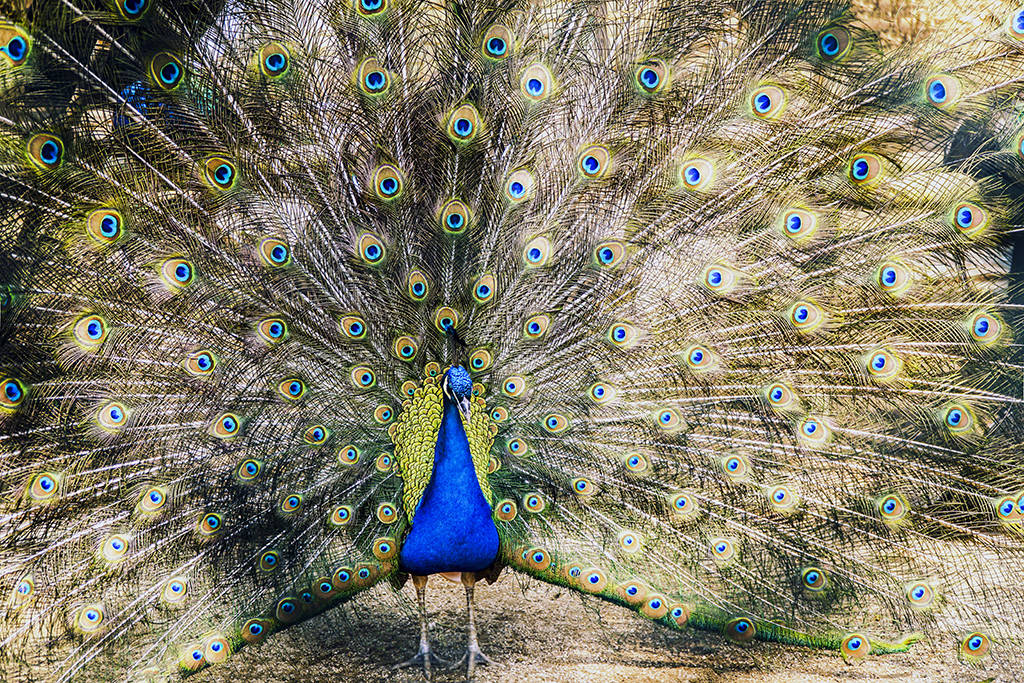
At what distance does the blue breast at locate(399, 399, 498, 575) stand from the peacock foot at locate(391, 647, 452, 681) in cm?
62

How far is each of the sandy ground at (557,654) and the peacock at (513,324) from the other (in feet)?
0.77

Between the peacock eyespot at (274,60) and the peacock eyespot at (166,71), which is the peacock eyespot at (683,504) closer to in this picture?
the peacock eyespot at (274,60)

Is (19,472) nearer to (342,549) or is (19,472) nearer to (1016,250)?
(342,549)

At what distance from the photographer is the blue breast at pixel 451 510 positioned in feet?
8.69

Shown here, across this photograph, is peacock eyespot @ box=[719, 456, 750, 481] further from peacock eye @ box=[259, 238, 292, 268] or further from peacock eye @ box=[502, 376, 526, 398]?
peacock eye @ box=[259, 238, 292, 268]

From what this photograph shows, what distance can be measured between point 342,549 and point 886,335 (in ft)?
6.94

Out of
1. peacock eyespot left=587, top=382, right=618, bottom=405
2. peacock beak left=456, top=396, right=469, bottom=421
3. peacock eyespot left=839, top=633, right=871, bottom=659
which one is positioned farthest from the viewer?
peacock eyespot left=587, top=382, right=618, bottom=405

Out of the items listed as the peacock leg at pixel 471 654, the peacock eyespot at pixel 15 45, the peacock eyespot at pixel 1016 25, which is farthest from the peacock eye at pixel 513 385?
the peacock eyespot at pixel 1016 25

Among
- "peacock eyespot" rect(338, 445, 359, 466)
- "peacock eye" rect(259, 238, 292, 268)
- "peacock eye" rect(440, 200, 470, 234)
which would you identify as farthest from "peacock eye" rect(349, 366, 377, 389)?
"peacock eye" rect(440, 200, 470, 234)

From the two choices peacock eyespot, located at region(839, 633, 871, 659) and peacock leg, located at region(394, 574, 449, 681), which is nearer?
peacock eyespot, located at region(839, 633, 871, 659)

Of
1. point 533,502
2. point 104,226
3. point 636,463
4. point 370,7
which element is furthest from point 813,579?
point 104,226

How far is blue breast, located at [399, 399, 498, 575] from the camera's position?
2648 millimetres

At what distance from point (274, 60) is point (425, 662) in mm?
2308

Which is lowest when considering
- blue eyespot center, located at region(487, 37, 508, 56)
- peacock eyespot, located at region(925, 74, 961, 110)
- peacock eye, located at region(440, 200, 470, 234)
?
peacock eye, located at region(440, 200, 470, 234)
